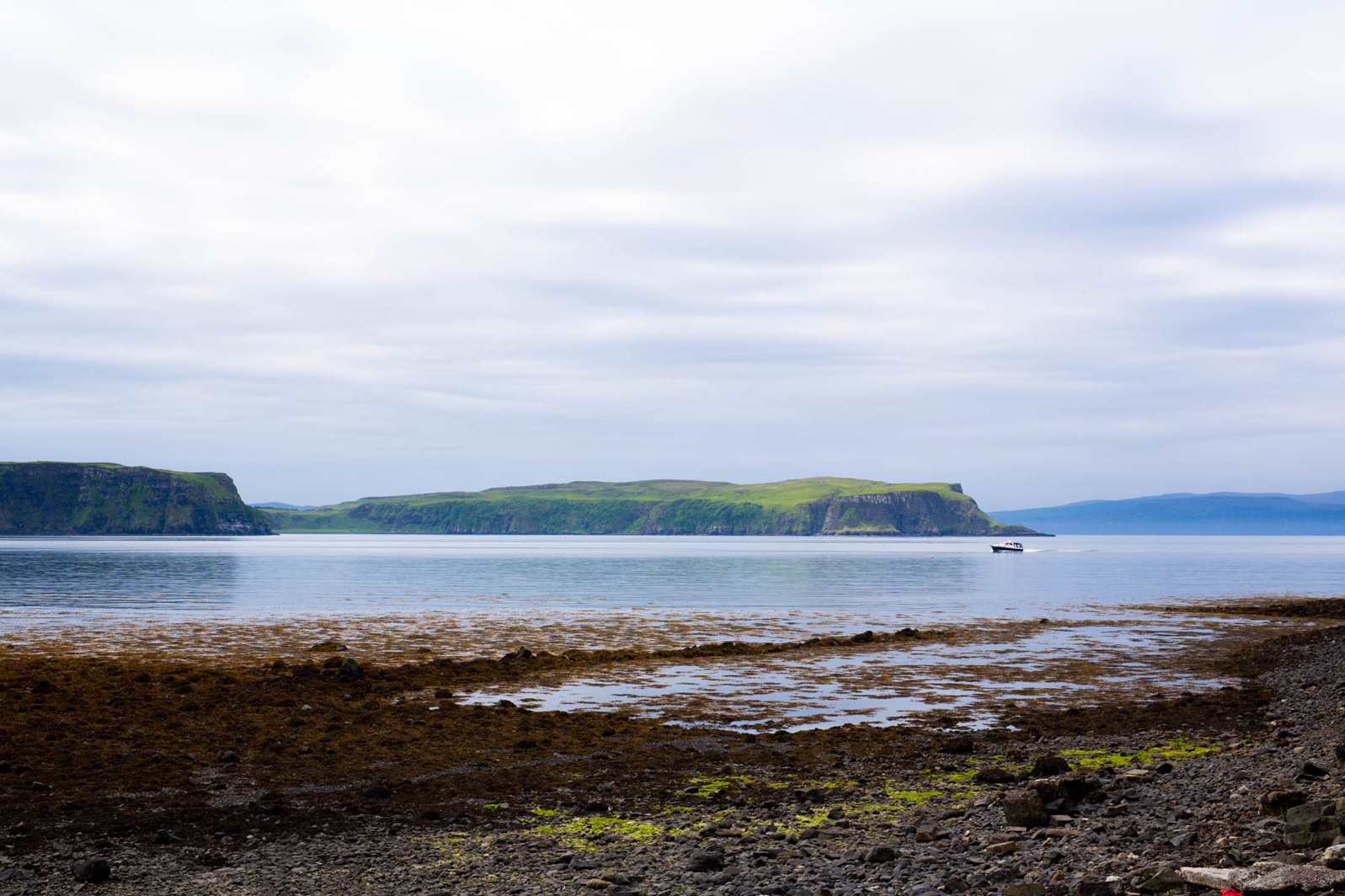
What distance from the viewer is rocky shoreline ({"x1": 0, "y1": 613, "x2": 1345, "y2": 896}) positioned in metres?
11.7

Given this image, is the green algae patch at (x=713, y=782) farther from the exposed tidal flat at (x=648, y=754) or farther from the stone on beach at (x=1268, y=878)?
the stone on beach at (x=1268, y=878)

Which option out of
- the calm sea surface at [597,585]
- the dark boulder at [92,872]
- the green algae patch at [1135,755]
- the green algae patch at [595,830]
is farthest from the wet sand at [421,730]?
the calm sea surface at [597,585]

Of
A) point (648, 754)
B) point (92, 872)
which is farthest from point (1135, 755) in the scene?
point (92, 872)

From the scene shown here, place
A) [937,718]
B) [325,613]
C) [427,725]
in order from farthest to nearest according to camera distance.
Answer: [325,613] → [937,718] → [427,725]

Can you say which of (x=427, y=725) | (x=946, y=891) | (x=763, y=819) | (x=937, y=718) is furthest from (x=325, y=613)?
(x=946, y=891)

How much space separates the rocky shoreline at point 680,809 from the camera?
38.3 feet

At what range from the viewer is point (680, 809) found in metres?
15.6

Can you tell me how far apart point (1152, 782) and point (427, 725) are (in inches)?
596

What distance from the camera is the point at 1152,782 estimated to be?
15.8 meters

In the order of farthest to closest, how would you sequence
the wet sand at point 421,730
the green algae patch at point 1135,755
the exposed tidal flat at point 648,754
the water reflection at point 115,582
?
the water reflection at point 115,582
the green algae patch at point 1135,755
the wet sand at point 421,730
the exposed tidal flat at point 648,754

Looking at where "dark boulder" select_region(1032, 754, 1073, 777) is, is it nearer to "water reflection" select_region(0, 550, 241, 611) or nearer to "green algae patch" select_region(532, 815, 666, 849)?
"green algae patch" select_region(532, 815, 666, 849)

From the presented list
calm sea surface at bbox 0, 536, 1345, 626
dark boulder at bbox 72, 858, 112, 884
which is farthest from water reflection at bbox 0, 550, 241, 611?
dark boulder at bbox 72, 858, 112, 884

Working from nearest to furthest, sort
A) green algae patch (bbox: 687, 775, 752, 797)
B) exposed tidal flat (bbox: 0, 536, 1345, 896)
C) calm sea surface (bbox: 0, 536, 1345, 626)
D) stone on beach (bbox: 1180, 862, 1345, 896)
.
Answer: stone on beach (bbox: 1180, 862, 1345, 896)
exposed tidal flat (bbox: 0, 536, 1345, 896)
green algae patch (bbox: 687, 775, 752, 797)
calm sea surface (bbox: 0, 536, 1345, 626)

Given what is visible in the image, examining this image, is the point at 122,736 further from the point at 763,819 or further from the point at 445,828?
the point at 763,819
